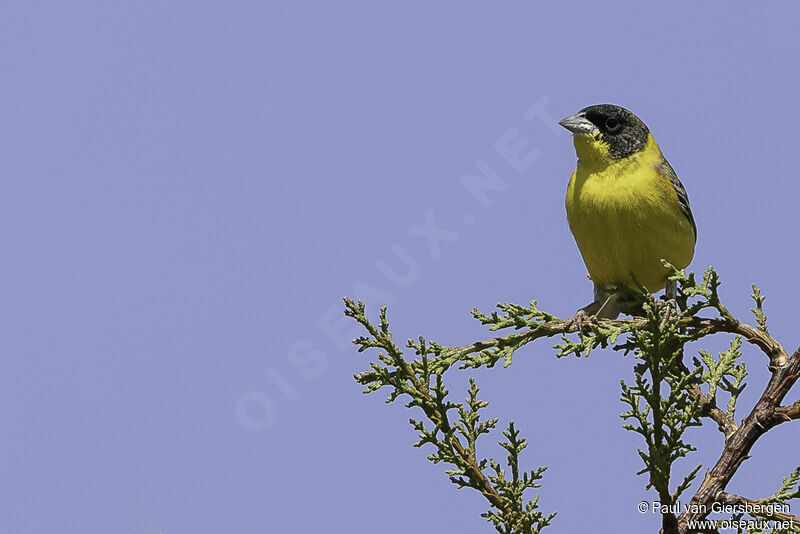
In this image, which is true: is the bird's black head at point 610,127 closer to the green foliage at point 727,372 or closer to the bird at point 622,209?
the bird at point 622,209

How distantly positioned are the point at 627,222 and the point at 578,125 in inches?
42.1

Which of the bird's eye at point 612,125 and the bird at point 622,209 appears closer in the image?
the bird at point 622,209

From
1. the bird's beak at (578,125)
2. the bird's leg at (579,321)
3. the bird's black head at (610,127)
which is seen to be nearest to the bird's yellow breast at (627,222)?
the bird's black head at (610,127)

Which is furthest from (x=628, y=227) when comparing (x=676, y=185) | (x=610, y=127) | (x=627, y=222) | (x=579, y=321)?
(x=579, y=321)

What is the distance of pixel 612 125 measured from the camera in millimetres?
6961

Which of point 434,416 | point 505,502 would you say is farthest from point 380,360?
point 505,502

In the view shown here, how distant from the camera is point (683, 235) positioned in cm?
657

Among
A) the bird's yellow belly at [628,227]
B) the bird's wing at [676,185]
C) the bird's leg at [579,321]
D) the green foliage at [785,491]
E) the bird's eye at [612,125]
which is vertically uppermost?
the bird's eye at [612,125]

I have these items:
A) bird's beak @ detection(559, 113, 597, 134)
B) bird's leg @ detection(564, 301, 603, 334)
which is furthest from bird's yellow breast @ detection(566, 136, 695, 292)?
bird's leg @ detection(564, 301, 603, 334)

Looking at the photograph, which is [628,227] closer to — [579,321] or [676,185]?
[676,185]

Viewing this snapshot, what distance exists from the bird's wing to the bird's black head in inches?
9.0

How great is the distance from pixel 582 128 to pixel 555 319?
2463 millimetres

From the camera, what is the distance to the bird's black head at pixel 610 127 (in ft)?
22.4

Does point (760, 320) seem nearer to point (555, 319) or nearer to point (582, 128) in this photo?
point (555, 319)
